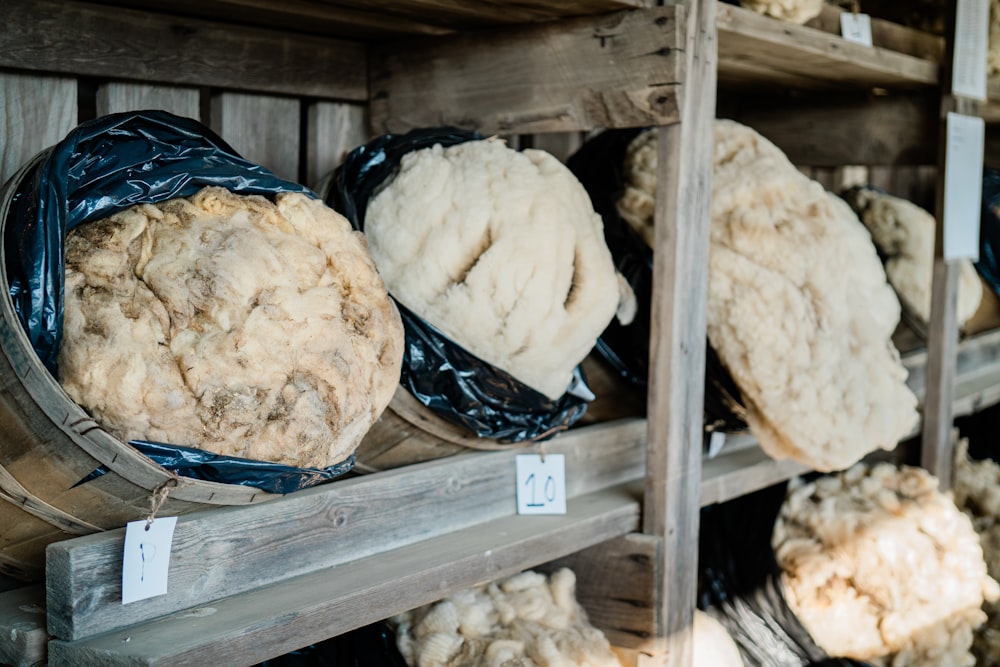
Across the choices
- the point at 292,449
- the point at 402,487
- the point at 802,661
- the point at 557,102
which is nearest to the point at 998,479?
the point at 802,661

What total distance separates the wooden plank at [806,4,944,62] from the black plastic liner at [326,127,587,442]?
3.17 ft

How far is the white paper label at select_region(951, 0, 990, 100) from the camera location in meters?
2.53

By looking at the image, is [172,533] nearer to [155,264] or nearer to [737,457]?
[155,264]

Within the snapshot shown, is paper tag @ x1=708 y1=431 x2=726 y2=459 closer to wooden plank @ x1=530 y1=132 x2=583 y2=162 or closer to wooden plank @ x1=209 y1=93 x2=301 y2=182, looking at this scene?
wooden plank @ x1=530 y1=132 x2=583 y2=162

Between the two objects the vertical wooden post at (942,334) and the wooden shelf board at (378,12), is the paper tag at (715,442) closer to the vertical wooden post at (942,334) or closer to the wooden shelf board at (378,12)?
the vertical wooden post at (942,334)

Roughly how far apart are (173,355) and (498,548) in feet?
2.07

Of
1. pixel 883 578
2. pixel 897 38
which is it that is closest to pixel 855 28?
pixel 897 38

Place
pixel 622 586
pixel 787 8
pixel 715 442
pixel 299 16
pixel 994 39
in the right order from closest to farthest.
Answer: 1. pixel 299 16
2. pixel 622 586
3. pixel 787 8
4. pixel 715 442
5. pixel 994 39

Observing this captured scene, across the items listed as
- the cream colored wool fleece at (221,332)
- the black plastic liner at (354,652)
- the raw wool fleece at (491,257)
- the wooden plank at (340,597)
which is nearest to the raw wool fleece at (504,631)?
the black plastic liner at (354,652)

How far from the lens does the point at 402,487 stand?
1521 millimetres

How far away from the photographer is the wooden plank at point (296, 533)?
A: 3.64ft

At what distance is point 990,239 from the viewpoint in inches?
122

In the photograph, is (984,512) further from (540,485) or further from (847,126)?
(540,485)

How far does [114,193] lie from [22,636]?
52cm
